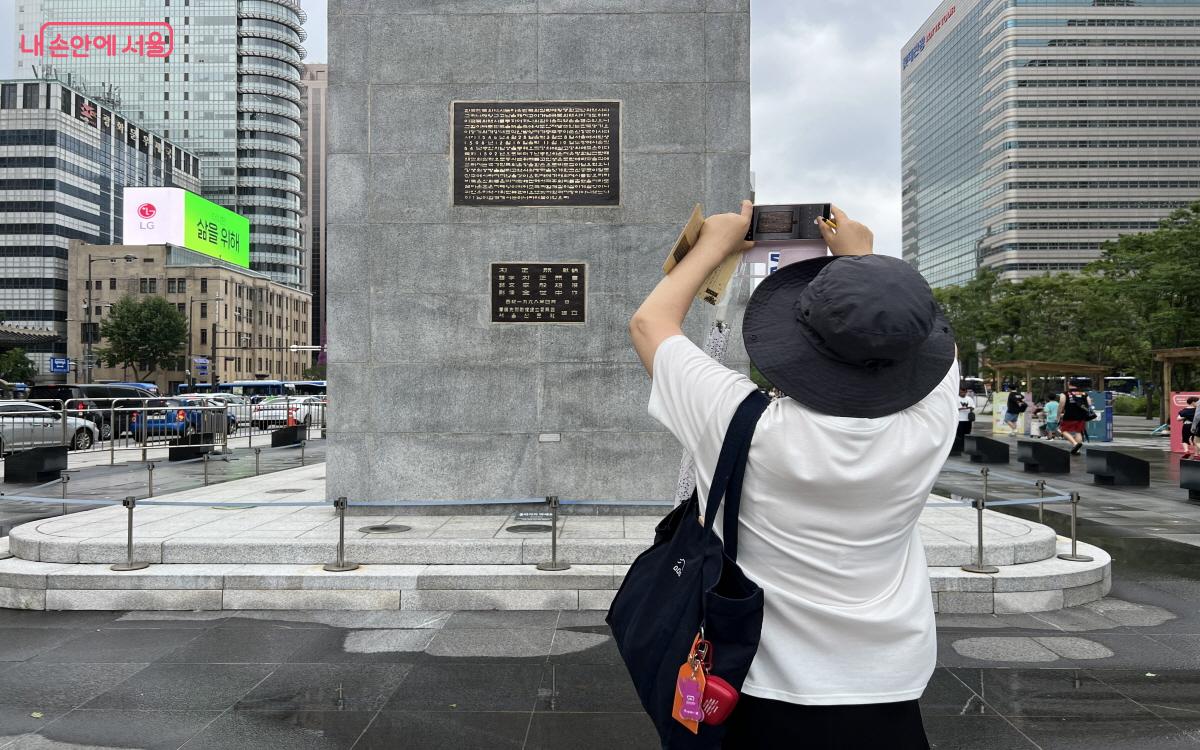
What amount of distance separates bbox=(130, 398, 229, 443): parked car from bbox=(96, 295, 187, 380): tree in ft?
181

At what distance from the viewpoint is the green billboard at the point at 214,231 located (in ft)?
298

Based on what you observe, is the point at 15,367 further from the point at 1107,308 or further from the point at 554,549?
the point at 1107,308

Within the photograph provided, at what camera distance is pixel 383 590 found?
7211mm

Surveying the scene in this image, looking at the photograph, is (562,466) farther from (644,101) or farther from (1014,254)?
(1014,254)

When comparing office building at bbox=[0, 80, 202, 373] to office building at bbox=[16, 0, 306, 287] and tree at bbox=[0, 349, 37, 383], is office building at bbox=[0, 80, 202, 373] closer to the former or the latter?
tree at bbox=[0, 349, 37, 383]

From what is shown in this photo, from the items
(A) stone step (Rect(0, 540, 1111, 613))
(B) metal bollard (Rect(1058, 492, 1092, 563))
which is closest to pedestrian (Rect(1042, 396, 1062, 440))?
(B) metal bollard (Rect(1058, 492, 1092, 563))

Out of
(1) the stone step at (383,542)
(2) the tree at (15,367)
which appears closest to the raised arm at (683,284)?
(1) the stone step at (383,542)

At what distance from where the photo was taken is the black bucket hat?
1.69 m

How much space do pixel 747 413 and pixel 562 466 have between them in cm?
825

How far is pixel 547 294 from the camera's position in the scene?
391 inches

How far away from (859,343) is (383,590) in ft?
20.8

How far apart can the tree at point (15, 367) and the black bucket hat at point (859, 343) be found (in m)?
80.8

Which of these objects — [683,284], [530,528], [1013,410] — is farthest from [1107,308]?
[683,284]

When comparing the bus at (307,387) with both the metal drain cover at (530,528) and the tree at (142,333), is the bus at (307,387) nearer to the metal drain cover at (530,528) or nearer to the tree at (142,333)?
the tree at (142,333)
